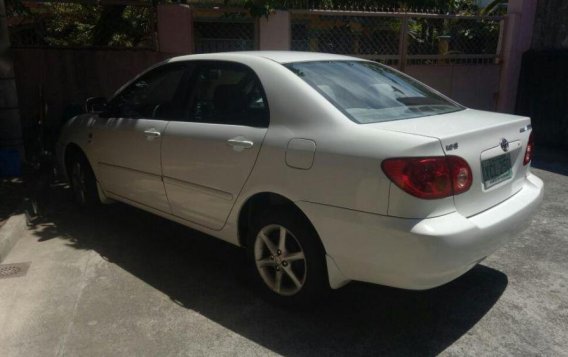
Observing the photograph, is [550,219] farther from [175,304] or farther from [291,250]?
[175,304]

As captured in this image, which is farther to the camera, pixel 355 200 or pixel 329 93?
pixel 329 93

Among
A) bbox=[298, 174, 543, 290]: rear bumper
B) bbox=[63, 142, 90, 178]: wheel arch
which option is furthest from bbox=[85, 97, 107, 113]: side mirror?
bbox=[298, 174, 543, 290]: rear bumper

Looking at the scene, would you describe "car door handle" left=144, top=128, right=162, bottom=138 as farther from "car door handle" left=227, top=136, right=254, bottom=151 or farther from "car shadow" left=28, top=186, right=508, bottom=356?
"car shadow" left=28, top=186, right=508, bottom=356

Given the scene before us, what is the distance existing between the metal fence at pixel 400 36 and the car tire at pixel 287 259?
5.41 meters

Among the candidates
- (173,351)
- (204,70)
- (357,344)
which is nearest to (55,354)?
(173,351)

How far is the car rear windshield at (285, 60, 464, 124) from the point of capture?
320 centimetres

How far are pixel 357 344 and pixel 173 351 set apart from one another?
1076 mm

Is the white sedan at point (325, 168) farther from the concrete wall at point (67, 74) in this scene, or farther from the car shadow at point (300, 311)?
the concrete wall at point (67, 74)

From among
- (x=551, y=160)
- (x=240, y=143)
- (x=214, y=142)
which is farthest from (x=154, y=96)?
(x=551, y=160)

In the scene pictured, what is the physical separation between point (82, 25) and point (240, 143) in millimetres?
7334

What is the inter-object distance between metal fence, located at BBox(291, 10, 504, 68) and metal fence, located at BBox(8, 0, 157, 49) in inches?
97.7

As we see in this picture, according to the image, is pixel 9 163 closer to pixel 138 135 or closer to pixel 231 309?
pixel 138 135

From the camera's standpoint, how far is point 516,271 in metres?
3.94

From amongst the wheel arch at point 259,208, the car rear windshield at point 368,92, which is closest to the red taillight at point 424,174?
the car rear windshield at point 368,92
